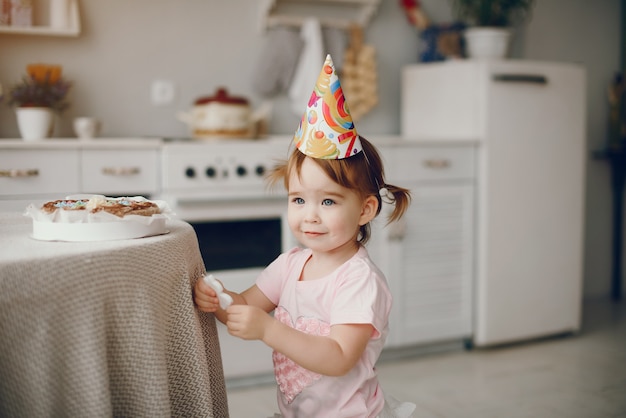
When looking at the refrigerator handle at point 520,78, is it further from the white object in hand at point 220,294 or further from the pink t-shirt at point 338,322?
the white object in hand at point 220,294

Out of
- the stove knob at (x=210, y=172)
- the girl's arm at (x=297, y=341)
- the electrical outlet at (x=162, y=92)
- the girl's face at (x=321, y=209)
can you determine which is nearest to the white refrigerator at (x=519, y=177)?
the stove knob at (x=210, y=172)

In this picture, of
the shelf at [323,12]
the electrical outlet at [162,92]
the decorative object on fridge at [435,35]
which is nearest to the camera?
the electrical outlet at [162,92]

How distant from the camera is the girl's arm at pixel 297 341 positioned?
1102 mm

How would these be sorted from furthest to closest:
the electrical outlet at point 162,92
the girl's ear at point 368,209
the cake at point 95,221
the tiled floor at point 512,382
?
the electrical outlet at point 162,92, the tiled floor at point 512,382, the girl's ear at point 368,209, the cake at point 95,221

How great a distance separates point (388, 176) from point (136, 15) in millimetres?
1285

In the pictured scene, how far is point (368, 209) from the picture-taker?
1.27m

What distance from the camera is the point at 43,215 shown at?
1.08m

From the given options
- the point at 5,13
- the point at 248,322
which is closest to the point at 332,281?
the point at 248,322

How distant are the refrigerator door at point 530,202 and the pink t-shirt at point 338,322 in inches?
75.9

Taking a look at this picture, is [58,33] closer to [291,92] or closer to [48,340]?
[291,92]

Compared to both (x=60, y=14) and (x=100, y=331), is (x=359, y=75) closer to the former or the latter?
(x=60, y=14)

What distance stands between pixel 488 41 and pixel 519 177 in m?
0.68

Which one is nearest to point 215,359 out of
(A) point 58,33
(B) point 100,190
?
(B) point 100,190

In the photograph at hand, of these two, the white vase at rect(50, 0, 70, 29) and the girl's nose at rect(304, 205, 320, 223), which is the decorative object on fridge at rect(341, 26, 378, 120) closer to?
the white vase at rect(50, 0, 70, 29)
